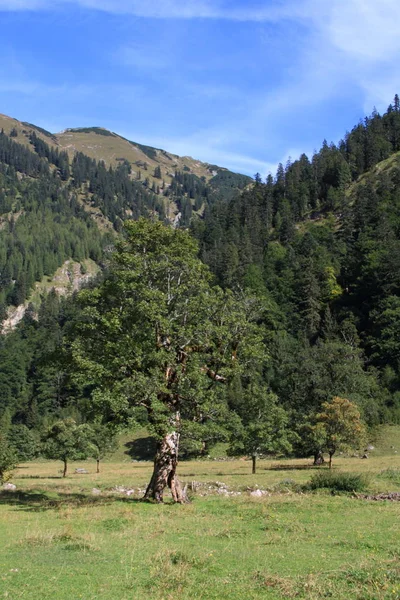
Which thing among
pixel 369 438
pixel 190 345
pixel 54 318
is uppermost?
pixel 54 318

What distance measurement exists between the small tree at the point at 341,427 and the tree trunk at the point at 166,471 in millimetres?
30850

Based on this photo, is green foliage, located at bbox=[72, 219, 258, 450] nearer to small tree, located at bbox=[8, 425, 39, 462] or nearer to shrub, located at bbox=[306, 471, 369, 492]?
shrub, located at bbox=[306, 471, 369, 492]

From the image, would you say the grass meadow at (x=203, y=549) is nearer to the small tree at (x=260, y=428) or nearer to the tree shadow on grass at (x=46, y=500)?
the tree shadow on grass at (x=46, y=500)

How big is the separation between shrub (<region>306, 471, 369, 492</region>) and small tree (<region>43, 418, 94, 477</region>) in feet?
113

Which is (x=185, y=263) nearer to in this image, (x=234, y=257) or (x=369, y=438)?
(x=369, y=438)

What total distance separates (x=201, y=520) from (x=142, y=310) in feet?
32.1

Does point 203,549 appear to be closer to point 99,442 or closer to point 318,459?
point 318,459

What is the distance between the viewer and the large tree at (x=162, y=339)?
2350cm

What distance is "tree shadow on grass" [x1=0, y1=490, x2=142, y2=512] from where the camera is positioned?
2380 centimetres

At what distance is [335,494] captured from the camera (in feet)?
87.0

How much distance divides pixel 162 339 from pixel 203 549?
13091 millimetres

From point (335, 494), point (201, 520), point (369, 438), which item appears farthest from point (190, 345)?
point (369, 438)

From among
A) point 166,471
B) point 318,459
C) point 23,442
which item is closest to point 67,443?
point 318,459

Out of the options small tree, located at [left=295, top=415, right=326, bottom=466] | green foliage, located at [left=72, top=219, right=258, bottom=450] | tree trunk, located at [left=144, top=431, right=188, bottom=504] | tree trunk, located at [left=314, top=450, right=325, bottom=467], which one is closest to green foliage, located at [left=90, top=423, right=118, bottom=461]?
small tree, located at [left=295, top=415, right=326, bottom=466]
